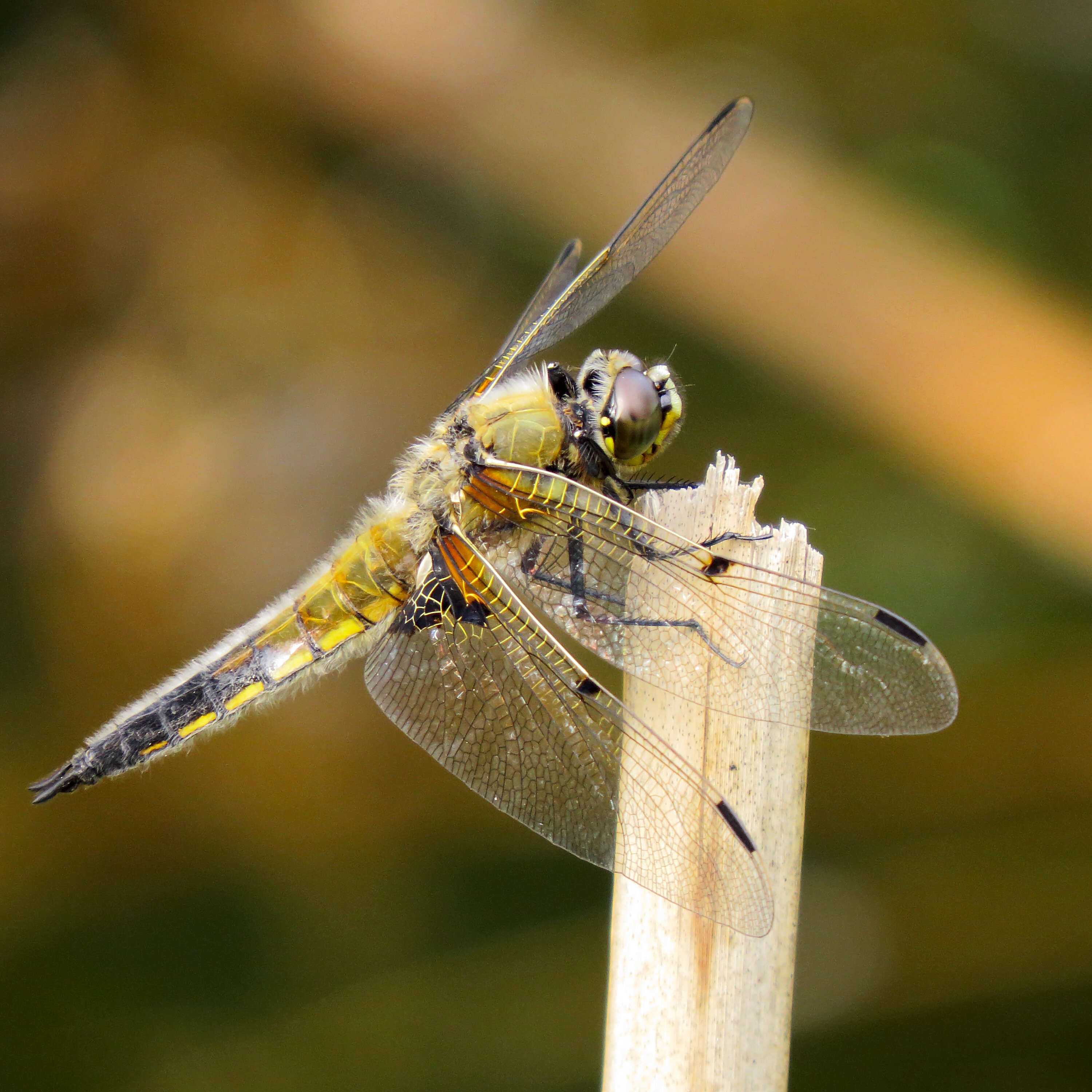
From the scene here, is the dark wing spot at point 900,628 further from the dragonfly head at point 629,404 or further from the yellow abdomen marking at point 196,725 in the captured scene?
the yellow abdomen marking at point 196,725

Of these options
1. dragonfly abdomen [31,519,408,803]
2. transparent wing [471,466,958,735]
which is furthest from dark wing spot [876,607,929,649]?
dragonfly abdomen [31,519,408,803]

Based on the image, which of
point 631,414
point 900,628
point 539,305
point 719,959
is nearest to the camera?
point 719,959

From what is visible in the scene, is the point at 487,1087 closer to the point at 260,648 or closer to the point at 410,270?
the point at 260,648

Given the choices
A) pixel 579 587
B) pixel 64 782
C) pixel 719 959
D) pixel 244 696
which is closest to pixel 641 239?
pixel 579 587

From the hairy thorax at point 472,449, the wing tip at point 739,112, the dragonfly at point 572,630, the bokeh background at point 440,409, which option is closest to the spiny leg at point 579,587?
the dragonfly at point 572,630

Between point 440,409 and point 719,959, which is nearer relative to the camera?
point 719,959

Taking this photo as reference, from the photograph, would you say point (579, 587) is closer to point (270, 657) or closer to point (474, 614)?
point (474, 614)

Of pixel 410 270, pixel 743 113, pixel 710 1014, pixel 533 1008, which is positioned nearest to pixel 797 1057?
pixel 533 1008
